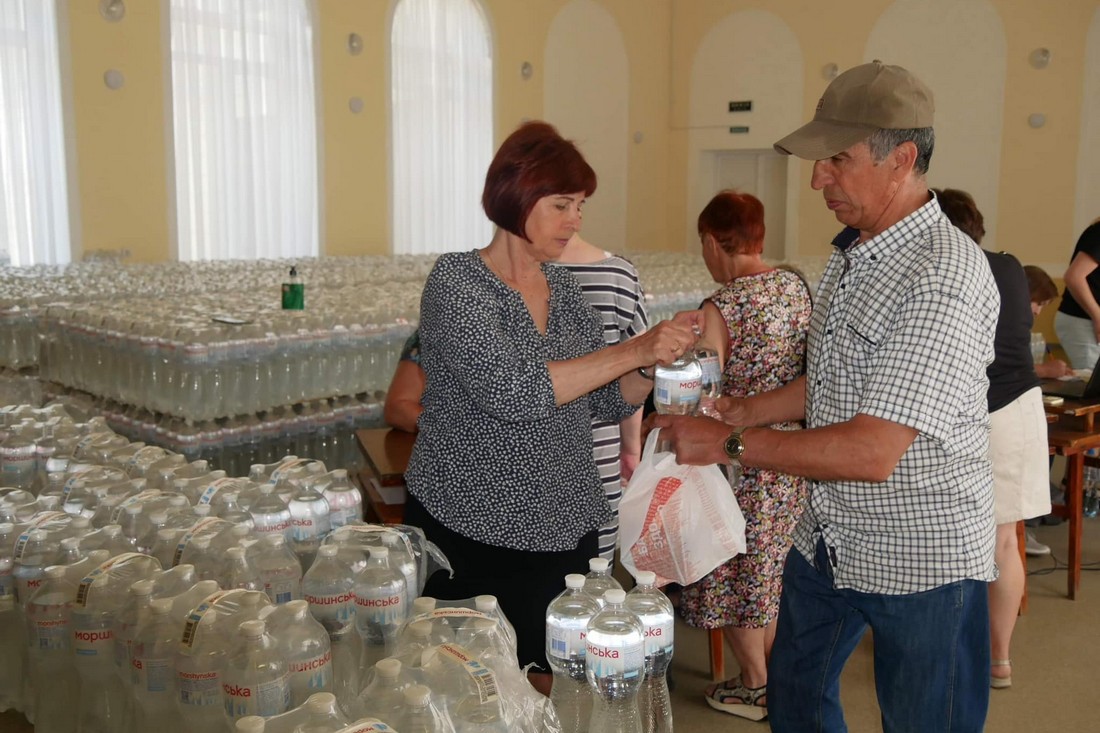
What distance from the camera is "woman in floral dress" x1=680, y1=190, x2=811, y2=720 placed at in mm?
3447

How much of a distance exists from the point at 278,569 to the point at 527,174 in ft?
3.45

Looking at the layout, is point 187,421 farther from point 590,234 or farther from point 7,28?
point 590,234

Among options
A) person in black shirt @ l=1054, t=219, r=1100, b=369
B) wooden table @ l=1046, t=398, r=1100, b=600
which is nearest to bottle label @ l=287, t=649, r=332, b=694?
wooden table @ l=1046, t=398, r=1100, b=600

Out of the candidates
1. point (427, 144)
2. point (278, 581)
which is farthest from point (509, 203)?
point (427, 144)

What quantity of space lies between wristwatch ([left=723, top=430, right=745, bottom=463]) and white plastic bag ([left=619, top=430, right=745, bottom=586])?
0.77 feet

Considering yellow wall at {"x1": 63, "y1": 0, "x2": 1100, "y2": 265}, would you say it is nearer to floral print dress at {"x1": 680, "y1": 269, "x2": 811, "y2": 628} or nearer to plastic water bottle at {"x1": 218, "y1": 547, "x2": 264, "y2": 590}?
floral print dress at {"x1": 680, "y1": 269, "x2": 811, "y2": 628}

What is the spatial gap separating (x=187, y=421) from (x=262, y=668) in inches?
135

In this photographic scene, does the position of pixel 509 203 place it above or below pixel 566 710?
above

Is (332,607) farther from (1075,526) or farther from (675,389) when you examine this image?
(1075,526)

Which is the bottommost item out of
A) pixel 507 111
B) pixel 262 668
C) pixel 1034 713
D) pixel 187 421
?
pixel 1034 713

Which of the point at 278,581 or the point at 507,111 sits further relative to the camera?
the point at 507,111

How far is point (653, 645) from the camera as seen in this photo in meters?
1.85

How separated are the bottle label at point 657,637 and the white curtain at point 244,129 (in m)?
11.5

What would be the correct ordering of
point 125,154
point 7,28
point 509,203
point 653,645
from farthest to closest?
point 125,154 < point 7,28 < point 509,203 < point 653,645
